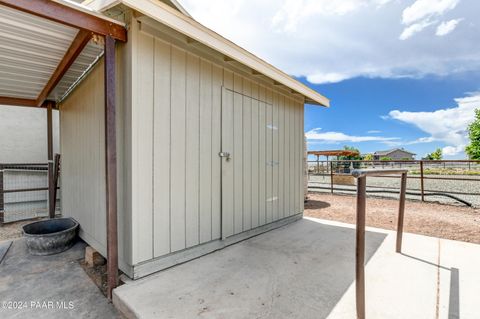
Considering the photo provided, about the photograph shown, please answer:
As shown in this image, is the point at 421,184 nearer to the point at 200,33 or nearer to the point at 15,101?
the point at 200,33

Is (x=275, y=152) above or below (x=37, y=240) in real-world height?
above

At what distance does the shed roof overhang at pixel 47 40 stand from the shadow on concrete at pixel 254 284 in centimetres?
205

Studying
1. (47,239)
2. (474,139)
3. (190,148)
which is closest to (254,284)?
(190,148)

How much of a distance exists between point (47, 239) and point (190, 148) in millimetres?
2112

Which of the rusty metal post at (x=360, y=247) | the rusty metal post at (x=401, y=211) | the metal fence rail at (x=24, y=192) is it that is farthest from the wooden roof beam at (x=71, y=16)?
the metal fence rail at (x=24, y=192)

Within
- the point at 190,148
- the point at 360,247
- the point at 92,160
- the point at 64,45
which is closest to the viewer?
the point at 360,247

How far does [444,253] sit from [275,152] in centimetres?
233

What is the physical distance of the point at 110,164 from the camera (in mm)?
1886

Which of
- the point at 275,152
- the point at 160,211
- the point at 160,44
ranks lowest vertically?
the point at 160,211

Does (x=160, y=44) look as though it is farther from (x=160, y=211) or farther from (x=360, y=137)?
(x=360, y=137)

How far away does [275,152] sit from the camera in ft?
12.1

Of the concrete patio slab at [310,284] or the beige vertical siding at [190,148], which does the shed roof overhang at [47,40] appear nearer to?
the beige vertical siding at [190,148]

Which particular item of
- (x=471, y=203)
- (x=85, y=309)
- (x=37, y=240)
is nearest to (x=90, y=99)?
(x=37, y=240)

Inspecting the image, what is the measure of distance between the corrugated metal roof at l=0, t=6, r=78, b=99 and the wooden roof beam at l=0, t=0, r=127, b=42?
1.39 feet
